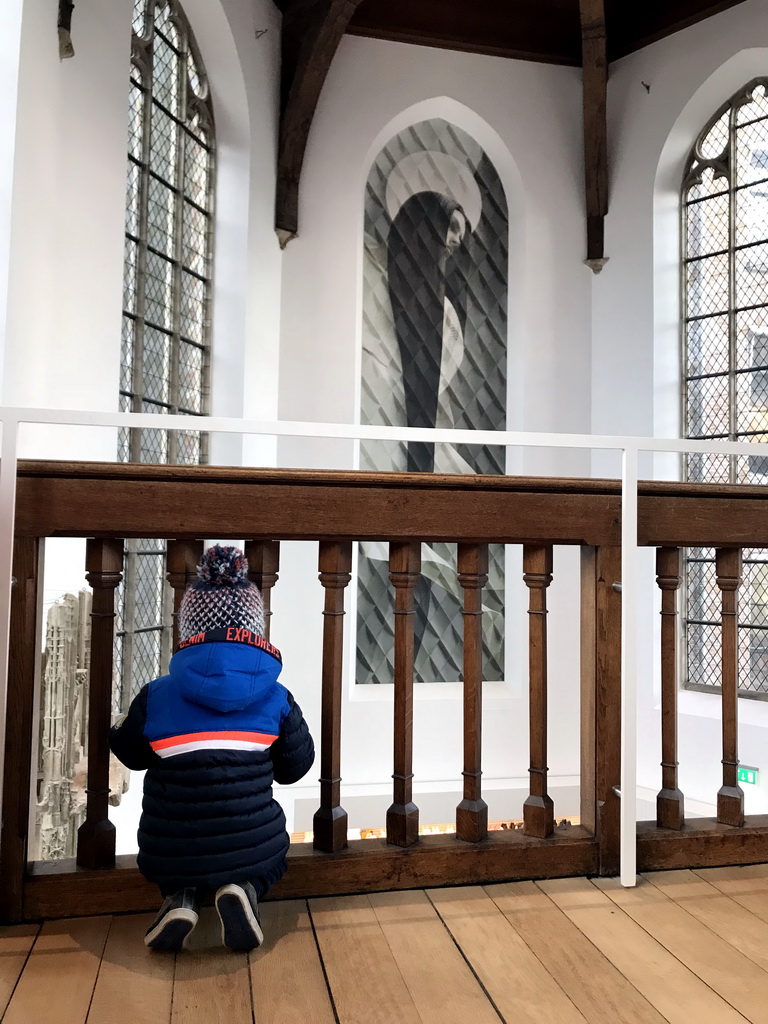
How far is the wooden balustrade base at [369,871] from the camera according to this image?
1.54 meters

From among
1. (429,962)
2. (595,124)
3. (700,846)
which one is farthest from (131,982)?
(595,124)

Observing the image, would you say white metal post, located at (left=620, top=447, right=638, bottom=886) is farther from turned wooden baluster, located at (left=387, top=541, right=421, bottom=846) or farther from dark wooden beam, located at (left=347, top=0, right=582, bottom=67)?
dark wooden beam, located at (left=347, top=0, right=582, bottom=67)

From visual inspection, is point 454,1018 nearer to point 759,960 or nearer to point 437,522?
point 759,960

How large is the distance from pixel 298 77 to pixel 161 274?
144 cm

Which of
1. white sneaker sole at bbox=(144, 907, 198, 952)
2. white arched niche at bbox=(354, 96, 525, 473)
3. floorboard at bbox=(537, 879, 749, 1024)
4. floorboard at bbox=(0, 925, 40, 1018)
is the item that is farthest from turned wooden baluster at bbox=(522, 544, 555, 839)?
white arched niche at bbox=(354, 96, 525, 473)

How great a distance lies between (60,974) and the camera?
134 cm

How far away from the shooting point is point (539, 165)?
5887 mm

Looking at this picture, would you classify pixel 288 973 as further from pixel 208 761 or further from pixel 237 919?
pixel 208 761

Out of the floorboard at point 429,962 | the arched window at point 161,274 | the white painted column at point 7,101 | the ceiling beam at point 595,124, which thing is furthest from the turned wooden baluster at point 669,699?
the ceiling beam at point 595,124

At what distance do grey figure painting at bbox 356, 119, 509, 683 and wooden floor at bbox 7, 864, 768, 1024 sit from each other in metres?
3.97

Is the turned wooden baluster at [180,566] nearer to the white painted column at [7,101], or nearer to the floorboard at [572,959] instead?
the floorboard at [572,959]

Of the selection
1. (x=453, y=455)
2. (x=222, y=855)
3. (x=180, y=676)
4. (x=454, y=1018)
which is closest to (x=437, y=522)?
(x=180, y=676)

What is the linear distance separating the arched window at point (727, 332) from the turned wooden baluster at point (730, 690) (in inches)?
148

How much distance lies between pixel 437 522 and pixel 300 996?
84cm
